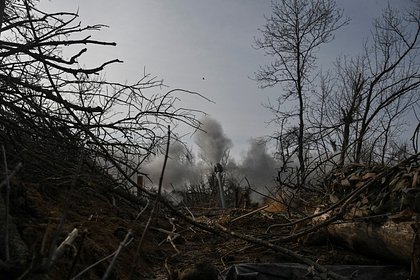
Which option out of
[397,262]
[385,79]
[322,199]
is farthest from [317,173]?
[385,79]

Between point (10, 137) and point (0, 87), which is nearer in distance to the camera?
point (10, 137)

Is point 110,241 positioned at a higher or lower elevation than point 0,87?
lower

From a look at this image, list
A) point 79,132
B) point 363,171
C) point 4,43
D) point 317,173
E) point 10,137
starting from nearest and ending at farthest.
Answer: point 10,137 → point 4,43 → point 79,132 → point 363,171 → point 317,173

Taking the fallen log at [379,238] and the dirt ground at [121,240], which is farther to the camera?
the fallen log at [379,238]

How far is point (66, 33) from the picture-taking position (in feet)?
13.2

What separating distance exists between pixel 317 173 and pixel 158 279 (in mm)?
3656

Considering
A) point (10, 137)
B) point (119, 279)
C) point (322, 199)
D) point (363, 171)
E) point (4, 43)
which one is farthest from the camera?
point (322, 199)

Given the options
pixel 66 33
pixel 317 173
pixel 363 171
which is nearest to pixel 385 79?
pixel 317 173

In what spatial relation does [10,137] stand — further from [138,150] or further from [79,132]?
[138,150]

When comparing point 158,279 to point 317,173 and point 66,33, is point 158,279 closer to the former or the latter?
point 66,33

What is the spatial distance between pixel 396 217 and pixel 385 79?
43.6 ft

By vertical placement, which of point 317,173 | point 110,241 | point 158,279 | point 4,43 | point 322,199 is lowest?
point 158,279

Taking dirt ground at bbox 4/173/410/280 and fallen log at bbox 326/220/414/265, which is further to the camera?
fallen log at bbox 326/220/414/265

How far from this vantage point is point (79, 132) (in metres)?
3.92
